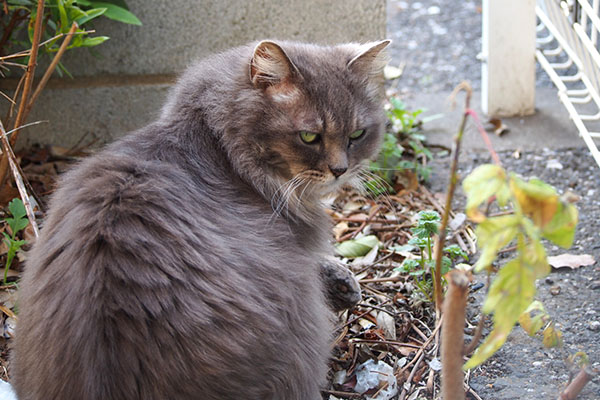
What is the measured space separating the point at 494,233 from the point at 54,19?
8.44ft

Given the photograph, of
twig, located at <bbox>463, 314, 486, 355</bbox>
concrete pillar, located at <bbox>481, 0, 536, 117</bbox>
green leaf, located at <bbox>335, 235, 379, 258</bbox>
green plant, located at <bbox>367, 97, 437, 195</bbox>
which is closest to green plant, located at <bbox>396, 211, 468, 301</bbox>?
green leaf, located at <bbox>335, 235, 379, 258</bbox>

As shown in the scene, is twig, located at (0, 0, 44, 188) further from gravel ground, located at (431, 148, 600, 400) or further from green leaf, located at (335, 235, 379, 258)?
gravel ground, located at (431, 148, 600, 400)

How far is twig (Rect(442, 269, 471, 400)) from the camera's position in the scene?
56.3 inches

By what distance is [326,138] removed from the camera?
2.41 meters

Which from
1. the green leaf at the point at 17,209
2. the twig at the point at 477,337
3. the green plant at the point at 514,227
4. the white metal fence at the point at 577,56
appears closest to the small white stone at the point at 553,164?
the white metal fence at the point at 577,56

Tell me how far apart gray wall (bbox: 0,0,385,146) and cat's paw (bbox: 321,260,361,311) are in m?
1.64

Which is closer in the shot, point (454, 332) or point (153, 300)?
point (454, 332)

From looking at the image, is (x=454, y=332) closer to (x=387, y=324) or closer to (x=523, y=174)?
(x=387, y=324)

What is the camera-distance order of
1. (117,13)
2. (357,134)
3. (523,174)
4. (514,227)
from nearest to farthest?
(514,227), (357,134), (117,13), (523,174)

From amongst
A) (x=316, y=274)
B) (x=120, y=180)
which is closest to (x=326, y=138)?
(x=316, y=274)

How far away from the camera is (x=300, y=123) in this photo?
2.35m

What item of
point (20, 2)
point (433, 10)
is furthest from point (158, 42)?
point (433, 10)

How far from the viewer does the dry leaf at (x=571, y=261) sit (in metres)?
2.86

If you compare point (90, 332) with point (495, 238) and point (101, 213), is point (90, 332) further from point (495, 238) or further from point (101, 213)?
point (495, 238)
